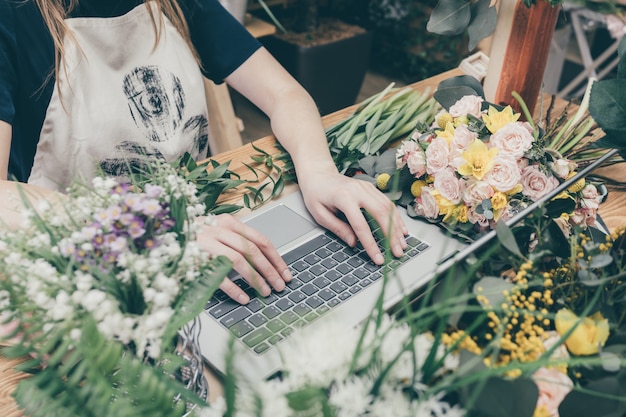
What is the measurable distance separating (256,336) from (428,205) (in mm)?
361

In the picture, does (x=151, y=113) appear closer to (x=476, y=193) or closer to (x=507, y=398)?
(x=476, y=193)

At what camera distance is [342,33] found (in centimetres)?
305

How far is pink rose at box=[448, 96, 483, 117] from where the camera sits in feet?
2.87

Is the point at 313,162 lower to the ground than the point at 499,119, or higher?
lower

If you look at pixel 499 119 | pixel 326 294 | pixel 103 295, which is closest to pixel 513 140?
→ pixel 499 119

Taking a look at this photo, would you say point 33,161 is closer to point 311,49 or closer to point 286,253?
point 286,253

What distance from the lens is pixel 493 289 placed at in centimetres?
51

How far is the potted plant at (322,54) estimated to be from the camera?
2879 mm

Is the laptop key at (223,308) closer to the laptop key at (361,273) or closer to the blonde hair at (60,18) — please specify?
the laptop key at (361,273)

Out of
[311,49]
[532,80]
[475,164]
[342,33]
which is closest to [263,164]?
[475,164]

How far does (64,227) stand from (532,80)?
92 centimetres

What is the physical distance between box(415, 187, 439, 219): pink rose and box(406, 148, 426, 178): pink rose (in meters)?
0.03

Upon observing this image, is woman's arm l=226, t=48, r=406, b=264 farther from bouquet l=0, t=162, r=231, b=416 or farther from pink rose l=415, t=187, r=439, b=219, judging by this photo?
bouquet l=0, t=162, r=231, b=416

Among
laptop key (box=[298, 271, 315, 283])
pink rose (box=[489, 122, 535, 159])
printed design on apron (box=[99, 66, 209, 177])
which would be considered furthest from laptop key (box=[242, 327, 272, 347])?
printed design on apron (box=[99, 66, 209, 177])
